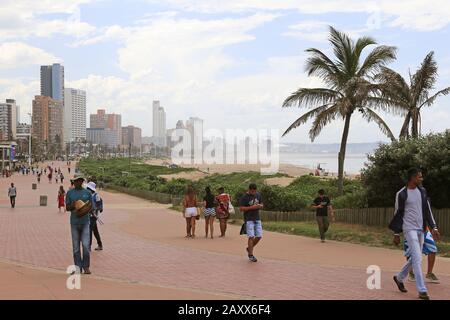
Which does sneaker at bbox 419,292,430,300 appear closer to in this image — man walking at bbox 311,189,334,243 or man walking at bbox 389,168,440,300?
man walking at bbox 389,168,440,300

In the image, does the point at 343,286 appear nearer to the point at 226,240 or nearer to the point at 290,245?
the point at 290,245

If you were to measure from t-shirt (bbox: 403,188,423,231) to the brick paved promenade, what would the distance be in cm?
91

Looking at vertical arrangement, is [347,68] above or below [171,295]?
above

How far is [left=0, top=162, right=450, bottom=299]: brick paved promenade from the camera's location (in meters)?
7.85

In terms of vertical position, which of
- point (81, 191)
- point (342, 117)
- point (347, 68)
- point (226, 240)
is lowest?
point (226, 240)

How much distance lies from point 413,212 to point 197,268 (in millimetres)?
3915

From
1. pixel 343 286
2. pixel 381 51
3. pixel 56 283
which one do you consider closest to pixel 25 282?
pixel 56 283

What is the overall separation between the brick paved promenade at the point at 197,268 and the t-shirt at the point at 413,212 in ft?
2.98

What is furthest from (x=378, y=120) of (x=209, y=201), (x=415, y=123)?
(x=209, y=201)

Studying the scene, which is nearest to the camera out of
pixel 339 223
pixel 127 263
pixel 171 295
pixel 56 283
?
pixel 171 295

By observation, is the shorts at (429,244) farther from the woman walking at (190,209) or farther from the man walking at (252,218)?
the woman walking at (190,209)
